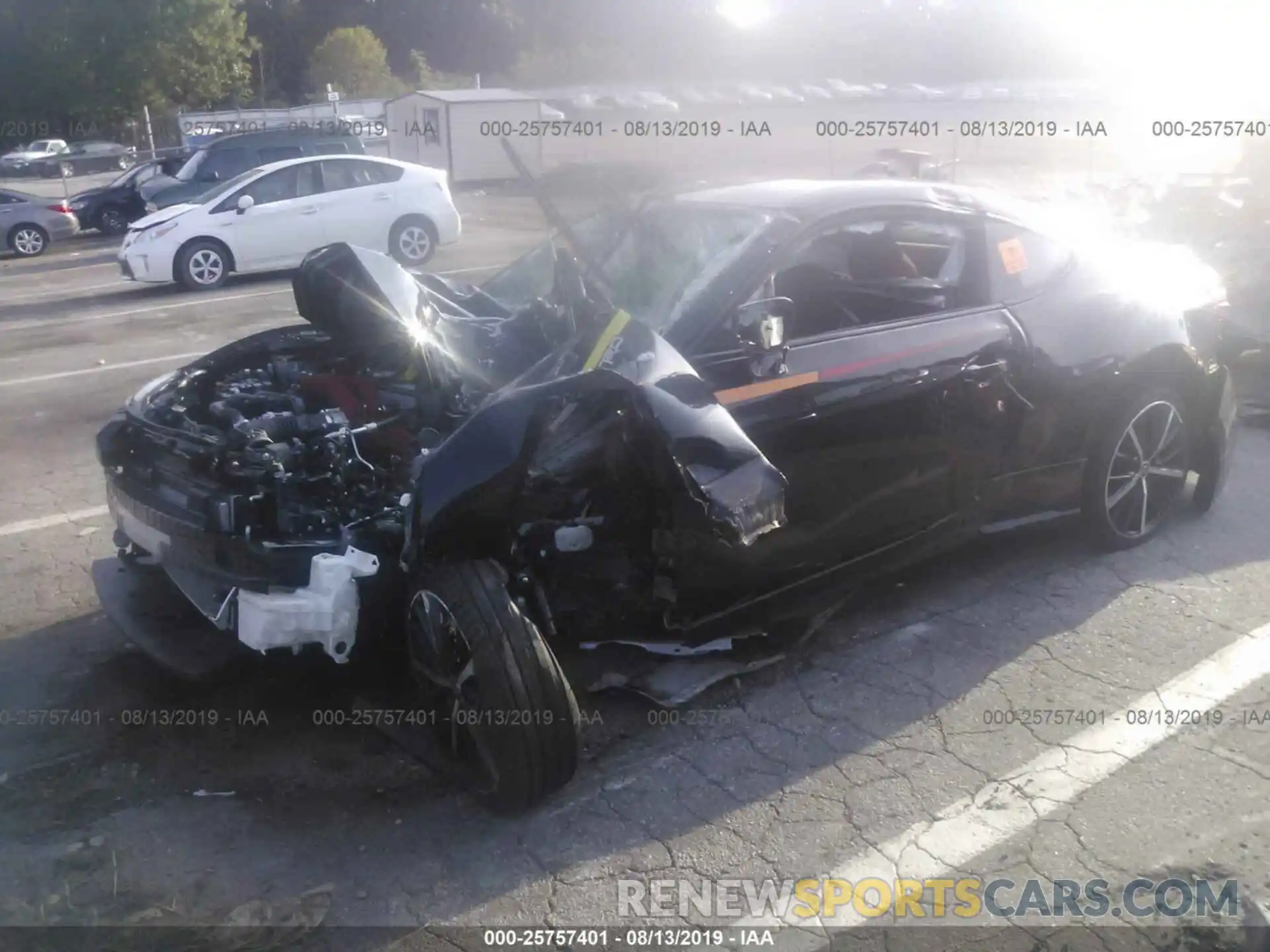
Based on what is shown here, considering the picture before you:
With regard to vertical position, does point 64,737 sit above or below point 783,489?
below

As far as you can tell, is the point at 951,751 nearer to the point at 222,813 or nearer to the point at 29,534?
the point at 222,813

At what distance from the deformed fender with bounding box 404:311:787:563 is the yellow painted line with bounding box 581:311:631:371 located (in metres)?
0.04

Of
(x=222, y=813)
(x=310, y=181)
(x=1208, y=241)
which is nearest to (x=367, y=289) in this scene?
(x=222, y=813)

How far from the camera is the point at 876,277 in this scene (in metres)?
4.57

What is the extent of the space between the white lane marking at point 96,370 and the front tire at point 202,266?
4324mm

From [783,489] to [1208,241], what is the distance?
9.79 m

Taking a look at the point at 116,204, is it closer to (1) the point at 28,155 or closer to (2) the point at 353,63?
(1) the point at 28,155

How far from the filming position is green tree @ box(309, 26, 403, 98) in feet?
124

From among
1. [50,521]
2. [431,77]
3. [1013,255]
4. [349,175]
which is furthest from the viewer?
[431,77]

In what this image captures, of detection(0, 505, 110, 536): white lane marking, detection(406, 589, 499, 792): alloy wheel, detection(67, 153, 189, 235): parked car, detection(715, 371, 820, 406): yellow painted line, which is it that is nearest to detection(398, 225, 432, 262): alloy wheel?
detection(67, 153, 189, 235): parked car

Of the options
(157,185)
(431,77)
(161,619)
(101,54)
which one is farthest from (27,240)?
(101,54)

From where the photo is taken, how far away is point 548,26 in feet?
26.0

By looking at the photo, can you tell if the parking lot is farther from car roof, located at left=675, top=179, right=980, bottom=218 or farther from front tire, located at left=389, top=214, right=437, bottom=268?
front tire, located at left=389, top=214, right=437, bottom=268

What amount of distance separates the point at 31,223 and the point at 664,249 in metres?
17.3
